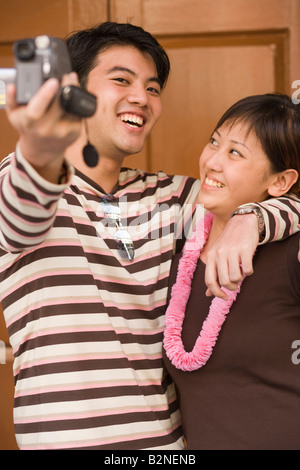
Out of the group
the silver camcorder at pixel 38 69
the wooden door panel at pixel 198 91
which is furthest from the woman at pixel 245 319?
the silver camcorder at pixel 38 69

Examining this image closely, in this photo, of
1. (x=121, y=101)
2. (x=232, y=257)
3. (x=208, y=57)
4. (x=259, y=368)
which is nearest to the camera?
(x=232, y=257)

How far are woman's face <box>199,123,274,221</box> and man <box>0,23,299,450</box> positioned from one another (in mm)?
110

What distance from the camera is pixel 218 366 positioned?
121cm

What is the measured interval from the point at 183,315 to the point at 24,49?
0.71 meters

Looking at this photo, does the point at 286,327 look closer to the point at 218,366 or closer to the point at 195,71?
the point at 218,366

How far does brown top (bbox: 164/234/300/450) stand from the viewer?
1159 mm

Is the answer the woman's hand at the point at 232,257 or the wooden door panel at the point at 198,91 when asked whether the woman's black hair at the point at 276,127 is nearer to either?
the woman's hand at the point at 232,257

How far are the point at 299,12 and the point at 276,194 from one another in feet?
2.47

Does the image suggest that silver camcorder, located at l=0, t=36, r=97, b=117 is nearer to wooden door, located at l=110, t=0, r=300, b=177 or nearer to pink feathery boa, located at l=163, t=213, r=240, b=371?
pink feathery boa, located at l=163, t=213, r=240, b=371

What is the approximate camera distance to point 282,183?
132 cm

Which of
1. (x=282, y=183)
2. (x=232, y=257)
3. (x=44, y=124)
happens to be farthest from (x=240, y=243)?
(x=44, y=124)

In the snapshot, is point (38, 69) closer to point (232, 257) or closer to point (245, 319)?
point (232, 257)

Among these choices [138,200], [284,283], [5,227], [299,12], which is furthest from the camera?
[299,12]
